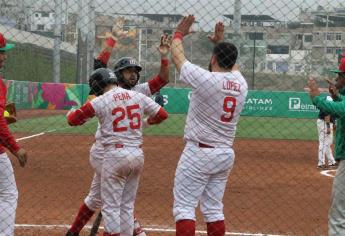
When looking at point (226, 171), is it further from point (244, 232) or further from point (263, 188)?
point (263, 188)

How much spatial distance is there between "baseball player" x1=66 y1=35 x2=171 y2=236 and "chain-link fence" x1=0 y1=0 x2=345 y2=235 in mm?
19

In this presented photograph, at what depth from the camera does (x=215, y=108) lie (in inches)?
229

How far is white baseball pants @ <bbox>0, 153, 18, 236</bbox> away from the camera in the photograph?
5906 millimetres

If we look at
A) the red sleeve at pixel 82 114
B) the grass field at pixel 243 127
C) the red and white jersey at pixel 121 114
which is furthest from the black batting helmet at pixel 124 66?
the grass field at pixel 243 127

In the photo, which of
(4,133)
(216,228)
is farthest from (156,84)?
(4,133)

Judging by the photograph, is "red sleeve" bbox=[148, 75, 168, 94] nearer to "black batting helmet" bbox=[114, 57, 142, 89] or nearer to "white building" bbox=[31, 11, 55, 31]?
"black batting helmet" bbox=[114, 57, 142, 89]

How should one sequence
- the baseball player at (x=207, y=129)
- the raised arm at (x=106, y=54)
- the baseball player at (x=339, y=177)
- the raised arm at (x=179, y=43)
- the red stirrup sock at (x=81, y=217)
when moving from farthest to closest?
the raised arm at (x=106, y=54) → the red stirrup sock at (x=81, y=217) → the baseball player at (x=339, y=177) → the baseball player at (x=207, y=129) → the raised arm at (x=179, y=43)

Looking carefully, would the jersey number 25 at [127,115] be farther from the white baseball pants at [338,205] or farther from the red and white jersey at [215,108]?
the white baseball pants at [338,205]

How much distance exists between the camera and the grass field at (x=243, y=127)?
23656mm

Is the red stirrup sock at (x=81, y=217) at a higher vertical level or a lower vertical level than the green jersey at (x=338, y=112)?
lower

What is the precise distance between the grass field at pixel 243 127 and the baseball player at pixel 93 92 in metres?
16.1

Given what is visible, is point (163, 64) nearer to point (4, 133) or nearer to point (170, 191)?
point (4, 133)

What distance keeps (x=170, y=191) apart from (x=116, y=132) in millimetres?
4779

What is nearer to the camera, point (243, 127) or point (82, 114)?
point (82, 114)
